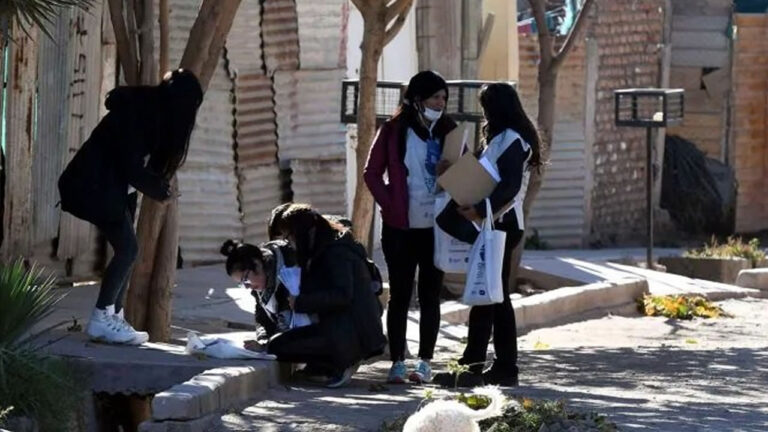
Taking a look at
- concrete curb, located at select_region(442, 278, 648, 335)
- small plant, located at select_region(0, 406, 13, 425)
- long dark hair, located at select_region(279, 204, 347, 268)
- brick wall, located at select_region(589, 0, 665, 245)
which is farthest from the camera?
brick wall, located at select_region(589, 0, 665, 245)

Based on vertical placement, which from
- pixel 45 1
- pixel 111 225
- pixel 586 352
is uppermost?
pixel 45 1

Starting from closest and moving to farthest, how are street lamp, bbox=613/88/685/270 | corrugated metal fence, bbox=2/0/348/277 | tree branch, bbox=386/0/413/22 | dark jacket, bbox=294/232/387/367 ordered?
dark jacket, bbox=294/232/387/367, tree branch, bbox=386/0/413/22, corrugated metal fence, bbox=2/0/348/277, street lamp, bbox=613/88/685/270

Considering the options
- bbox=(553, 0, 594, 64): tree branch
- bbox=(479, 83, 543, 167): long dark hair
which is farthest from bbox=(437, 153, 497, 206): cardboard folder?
bbox=(553, 0, 594, 64): tree branch

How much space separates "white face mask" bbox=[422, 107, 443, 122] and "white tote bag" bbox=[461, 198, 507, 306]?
24.9 inches

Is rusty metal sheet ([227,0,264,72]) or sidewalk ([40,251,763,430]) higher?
rusty metal sheet ([227,0,264,72])

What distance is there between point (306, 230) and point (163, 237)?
1696 millimetres

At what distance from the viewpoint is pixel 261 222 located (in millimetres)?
16609

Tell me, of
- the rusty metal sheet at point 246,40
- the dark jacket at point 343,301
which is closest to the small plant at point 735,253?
the rusty metal sheet at point 246,40

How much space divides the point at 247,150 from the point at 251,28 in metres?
1.12

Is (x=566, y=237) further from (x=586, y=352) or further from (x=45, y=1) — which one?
(x=45, y=1)

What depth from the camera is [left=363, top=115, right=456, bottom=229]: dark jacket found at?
30.7 ft

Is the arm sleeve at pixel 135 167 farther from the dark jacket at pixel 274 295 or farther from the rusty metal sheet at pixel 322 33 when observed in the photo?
the rusty metal sheet at pixel 322 33

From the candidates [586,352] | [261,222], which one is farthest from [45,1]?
[261,222]

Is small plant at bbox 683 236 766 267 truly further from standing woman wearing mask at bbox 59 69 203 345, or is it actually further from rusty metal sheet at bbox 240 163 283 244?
standing woman wearing mask at bbox 59 69 203 345
